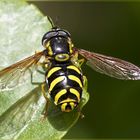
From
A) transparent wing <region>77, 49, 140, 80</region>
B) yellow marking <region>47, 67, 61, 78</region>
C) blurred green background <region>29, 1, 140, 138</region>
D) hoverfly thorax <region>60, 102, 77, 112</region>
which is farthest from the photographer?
blurred green background <region>29, 1, 140, 138</region>

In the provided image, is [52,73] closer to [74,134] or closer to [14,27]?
[14,27]

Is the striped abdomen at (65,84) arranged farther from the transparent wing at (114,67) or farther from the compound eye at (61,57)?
the transparent wing at (114,67)

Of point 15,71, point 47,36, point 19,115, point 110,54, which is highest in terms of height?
point 47,36

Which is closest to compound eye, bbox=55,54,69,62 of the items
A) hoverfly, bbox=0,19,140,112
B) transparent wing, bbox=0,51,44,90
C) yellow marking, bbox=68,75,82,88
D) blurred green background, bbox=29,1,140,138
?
hoverfly, bbox=0,19,140,112

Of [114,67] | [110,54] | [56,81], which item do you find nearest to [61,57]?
[56,81]

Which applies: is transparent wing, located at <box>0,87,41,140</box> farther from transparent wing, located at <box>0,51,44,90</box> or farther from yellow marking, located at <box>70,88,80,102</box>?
yellow marking, located at <box>70,88,80,102</box>

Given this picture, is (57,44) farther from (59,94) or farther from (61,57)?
(59,94)

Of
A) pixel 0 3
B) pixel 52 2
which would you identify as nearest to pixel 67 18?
pixel 52 2
